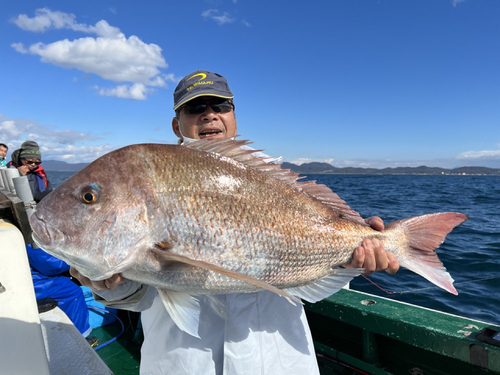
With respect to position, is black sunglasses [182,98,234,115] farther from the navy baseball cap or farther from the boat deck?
the boat deck

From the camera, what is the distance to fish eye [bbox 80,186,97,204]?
5.17 ft

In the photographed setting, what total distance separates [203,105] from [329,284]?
1496 mm

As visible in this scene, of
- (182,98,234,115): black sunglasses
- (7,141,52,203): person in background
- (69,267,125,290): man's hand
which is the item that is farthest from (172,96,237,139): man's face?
(7,141,52,203): person in background

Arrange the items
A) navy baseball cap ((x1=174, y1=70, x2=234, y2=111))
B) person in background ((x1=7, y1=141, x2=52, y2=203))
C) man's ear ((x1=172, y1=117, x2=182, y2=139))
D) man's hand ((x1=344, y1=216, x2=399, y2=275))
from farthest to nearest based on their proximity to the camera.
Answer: person in background ((x1=7, y1=141, x2=52, y2=203)) → man's ear ((x1=172, y1=117, x2=182, y2=139)) → navy baseball cap ((x1=174, y1=70, x2=234, y2=111)) → man's hand ((x1=344, y1=216, x2=399, y2=275))

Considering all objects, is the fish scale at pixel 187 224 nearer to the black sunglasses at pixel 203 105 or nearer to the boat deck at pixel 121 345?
the black sunglasses at pixel 203 105

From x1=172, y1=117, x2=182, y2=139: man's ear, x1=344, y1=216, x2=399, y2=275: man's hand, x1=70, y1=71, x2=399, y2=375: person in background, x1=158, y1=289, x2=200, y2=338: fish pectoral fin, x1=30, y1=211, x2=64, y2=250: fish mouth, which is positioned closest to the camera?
x1=30, y1=211, x2=64, y2=250: fish mouth

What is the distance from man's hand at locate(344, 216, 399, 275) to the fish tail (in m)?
0.13

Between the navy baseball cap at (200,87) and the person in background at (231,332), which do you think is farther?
the navy baseball cap at (200,87)

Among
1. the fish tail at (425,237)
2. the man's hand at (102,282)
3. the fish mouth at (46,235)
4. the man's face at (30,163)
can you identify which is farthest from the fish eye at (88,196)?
the man's face at (30,163)

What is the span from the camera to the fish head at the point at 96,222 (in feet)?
4.97

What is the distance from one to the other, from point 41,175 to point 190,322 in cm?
851

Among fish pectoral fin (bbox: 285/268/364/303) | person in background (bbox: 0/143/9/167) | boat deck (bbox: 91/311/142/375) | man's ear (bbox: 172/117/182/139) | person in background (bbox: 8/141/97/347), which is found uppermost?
person in background (bbox: 0/143/9/167)

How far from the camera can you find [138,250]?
1538mm

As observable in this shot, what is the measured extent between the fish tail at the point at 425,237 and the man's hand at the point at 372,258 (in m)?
0.13
